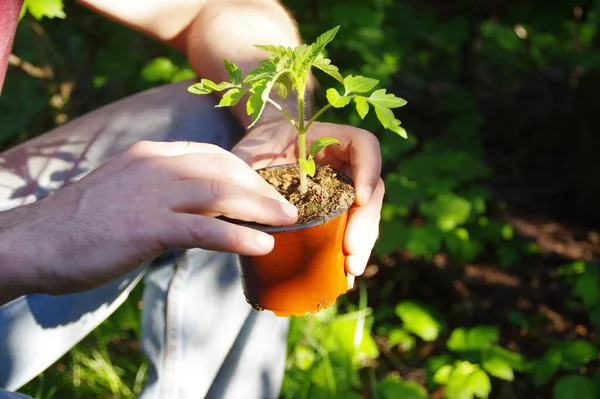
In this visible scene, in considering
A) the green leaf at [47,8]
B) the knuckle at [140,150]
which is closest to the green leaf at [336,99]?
the knuckle at [140,150]

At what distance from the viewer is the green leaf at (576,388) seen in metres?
2.20

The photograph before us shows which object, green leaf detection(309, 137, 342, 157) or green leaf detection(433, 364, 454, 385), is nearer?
green leaf detection(309, 137, 342, 157)

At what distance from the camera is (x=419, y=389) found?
236 centimetres

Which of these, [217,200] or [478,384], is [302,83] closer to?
[217,200]

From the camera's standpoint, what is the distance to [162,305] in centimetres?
181

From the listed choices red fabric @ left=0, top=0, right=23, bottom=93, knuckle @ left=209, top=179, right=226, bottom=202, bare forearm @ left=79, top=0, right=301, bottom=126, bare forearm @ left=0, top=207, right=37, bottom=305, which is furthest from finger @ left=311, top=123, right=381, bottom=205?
red fabric @ left=0, top=0, right=23, bottom=93

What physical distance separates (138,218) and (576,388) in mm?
1615

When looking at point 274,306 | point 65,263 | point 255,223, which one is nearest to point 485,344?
point 274,306

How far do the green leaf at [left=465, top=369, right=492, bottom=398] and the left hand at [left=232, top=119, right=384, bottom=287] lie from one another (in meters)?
0.86

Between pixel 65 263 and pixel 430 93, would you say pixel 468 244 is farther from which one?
pixel 65 263

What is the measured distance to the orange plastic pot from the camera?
4.56 feet

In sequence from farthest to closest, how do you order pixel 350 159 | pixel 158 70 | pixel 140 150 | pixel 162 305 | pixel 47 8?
pixel 158 70
pixel 47 8
pixel 162 305
pixel 350 159
pixel 140 150

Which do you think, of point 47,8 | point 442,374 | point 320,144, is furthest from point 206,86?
point 442,374

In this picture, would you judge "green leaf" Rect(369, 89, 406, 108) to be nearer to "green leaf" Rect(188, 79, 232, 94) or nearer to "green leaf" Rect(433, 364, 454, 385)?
"green leaf" Rect(188, 79, 232, 94)
